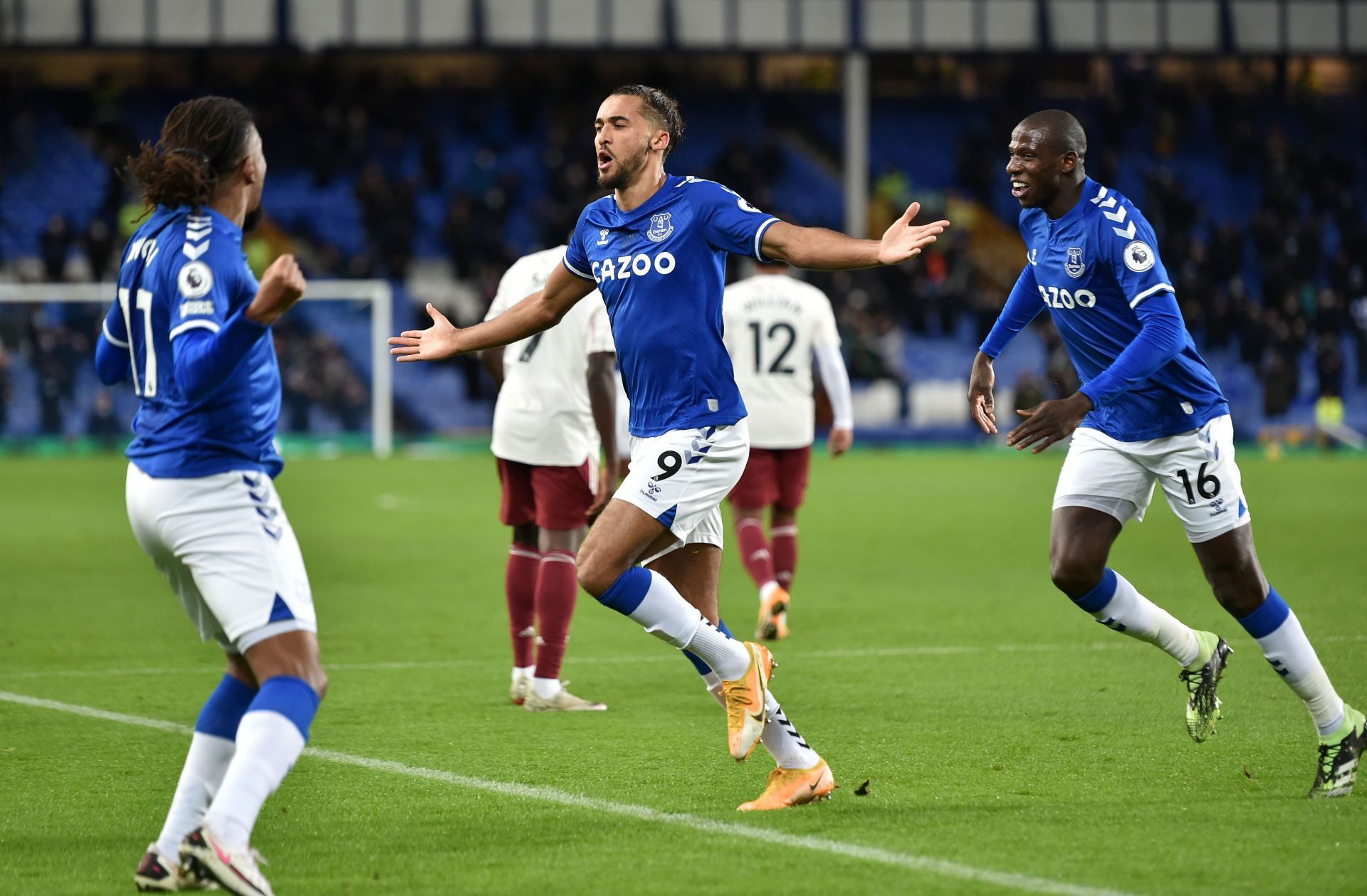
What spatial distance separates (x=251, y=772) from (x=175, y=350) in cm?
109

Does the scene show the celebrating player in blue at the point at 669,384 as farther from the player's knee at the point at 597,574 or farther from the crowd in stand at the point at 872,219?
the crowd in stand at the point at 872,219

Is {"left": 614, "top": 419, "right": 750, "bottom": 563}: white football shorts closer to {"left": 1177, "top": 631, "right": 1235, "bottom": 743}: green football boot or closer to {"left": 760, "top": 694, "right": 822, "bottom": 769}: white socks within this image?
{"left": 760, "top": 694, "right": 822, "bottom": 769}: white socks

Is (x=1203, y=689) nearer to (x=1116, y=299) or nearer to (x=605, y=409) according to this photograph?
(x=1116, y=299)

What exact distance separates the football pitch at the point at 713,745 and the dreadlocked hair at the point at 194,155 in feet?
6.24

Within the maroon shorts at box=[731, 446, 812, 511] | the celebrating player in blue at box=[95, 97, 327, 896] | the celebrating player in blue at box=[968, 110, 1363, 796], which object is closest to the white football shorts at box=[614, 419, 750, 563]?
the celebrating player in blue at box=[968, 110, 1363, 796]

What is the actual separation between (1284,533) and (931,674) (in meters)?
8.19

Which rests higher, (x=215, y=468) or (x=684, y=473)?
(x=215, y=468)

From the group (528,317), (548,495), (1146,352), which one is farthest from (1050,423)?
(548,495)

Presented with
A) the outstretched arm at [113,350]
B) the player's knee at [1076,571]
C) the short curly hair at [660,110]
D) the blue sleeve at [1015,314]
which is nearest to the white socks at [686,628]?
the player's knee at [1076,571]

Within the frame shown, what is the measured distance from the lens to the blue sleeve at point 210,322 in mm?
4281

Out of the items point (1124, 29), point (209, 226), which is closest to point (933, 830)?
point (209, 226)

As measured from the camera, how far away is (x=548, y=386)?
8125mm

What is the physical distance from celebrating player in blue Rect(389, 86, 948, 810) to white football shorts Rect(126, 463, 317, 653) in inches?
46.7

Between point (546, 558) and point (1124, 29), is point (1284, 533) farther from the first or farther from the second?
point (1124, 29)
